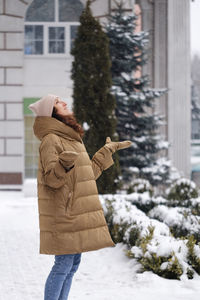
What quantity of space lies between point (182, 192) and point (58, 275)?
24.0 ft

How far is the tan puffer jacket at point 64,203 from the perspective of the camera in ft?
13.2

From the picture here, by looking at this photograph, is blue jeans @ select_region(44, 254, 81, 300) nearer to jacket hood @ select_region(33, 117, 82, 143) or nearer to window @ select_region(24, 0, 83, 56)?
jacket hood @ select_region(33, 117, 82, 143)

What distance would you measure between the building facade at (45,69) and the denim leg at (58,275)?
515 inches

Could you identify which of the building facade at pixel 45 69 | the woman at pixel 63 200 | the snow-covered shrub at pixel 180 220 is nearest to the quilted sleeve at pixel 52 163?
the woman at pixel 63 200

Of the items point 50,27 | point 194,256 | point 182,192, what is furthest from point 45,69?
point 194,256

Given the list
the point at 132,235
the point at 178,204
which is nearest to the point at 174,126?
the point at 178,204

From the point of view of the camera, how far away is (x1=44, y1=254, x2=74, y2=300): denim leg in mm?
4094

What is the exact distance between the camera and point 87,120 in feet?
36.9

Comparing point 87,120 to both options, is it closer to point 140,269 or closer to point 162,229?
point 162,229

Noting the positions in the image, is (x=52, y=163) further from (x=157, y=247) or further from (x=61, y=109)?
(x=157, y=247)

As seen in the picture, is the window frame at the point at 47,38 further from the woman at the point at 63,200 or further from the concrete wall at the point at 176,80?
the woman at the point at 63,200

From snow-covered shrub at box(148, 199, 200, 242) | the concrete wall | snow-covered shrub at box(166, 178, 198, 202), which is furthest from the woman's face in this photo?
the concrete wall

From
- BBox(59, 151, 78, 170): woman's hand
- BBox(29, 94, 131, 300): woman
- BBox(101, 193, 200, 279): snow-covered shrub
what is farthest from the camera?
BBox(101, 193, 200, 279): snow-covered shrub

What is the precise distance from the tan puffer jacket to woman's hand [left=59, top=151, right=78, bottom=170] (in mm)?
85
